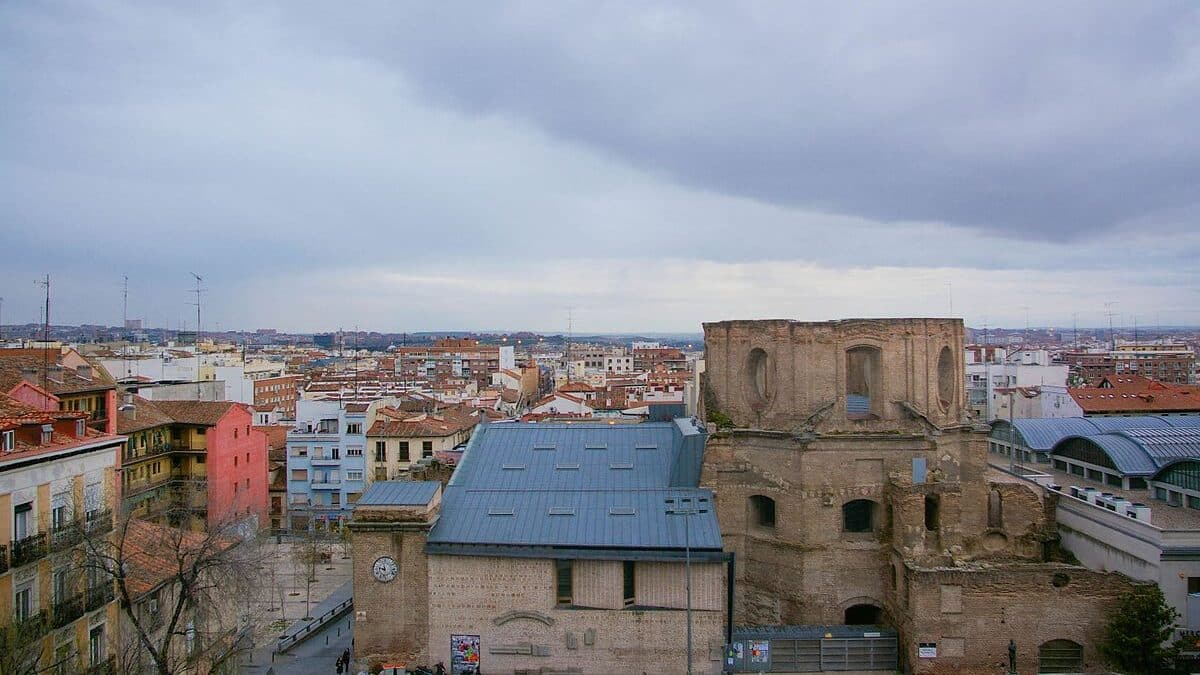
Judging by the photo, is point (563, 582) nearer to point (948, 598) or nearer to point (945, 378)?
point (948, 598)

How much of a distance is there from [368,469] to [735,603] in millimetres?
37631

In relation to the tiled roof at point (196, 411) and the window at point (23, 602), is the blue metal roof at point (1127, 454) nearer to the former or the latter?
the window at point (23, 602)

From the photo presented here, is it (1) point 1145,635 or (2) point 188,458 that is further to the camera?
(2) point 188,458

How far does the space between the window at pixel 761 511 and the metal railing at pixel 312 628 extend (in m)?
18.8

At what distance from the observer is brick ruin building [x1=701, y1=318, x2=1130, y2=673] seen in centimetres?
3600

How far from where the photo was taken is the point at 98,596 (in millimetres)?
26812

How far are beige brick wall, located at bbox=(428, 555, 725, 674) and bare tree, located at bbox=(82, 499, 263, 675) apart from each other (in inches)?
289

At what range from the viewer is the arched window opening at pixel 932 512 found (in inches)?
1398

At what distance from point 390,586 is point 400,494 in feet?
11.2

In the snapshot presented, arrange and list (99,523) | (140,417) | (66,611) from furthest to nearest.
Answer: (140,417)
(99,523)
(66,611)

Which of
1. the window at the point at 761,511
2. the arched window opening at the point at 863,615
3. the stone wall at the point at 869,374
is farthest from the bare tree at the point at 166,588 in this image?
the arched window opening at the point at 863,615

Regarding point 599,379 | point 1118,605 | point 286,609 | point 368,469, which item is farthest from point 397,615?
point 599,379

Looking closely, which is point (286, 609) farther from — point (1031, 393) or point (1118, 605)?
point (1031, 393)

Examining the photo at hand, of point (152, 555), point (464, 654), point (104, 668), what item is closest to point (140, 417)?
point (152, 555)
